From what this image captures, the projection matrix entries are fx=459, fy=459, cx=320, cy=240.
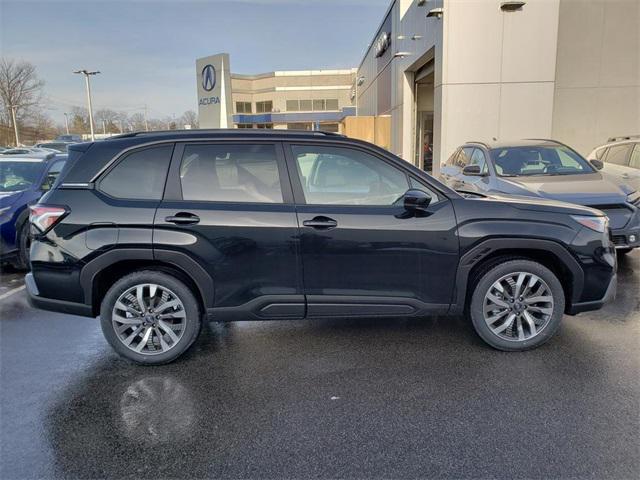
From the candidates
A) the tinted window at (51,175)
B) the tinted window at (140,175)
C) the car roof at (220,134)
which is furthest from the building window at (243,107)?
the tinted window at (140,175)

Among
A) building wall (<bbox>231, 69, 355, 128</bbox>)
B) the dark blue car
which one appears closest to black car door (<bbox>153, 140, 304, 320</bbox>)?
the dark blue car

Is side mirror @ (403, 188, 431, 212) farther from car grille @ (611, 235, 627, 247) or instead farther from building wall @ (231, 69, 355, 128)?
building wall @ (231, 69, 355, 128)

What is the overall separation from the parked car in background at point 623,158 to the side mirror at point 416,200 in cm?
697

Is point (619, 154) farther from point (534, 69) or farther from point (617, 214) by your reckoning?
point (617, 214)

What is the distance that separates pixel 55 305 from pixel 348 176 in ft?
8.65

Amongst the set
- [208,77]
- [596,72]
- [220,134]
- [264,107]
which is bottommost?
[220,134]

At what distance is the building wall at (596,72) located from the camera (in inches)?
516

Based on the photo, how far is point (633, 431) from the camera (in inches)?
110

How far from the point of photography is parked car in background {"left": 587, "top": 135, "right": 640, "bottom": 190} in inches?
349

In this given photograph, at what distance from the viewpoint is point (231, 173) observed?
381cm

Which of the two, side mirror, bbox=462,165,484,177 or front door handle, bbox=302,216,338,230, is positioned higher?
side mirror, bbox=462,165,484,177

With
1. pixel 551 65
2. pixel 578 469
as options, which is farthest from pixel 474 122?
pixel 578 469

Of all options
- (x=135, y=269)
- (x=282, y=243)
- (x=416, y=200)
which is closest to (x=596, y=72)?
(x=416, y=200)

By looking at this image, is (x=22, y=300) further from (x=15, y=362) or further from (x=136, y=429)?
(x=136, y=429)
